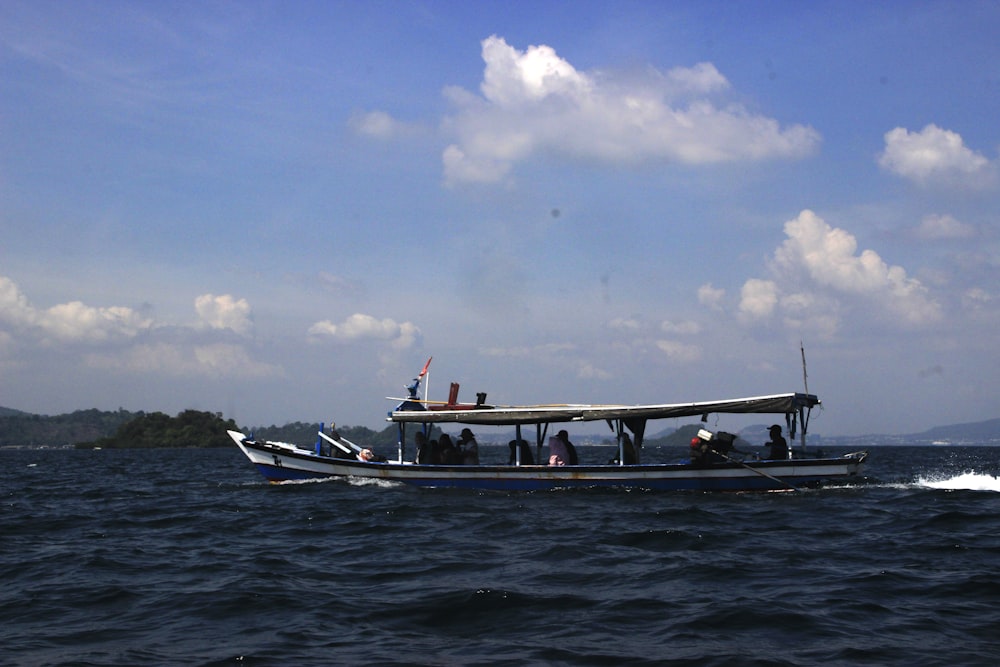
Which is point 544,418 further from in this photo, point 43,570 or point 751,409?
point 43,570

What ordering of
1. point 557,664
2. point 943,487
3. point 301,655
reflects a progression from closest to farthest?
point 557,664 → point 301,655 → point 943,487

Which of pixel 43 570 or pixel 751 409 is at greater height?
pixel 751 409

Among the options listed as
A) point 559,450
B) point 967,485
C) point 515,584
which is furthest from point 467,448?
point 967,485

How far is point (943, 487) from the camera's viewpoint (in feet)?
98.0

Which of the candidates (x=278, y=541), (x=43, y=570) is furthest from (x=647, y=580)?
(x=43, y=570)

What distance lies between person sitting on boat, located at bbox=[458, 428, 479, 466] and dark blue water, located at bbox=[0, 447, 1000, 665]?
4.65 metres

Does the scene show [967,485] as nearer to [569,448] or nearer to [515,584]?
[569,448]

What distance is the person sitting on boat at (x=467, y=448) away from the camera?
29141 mm

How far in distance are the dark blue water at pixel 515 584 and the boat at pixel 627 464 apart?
154cm

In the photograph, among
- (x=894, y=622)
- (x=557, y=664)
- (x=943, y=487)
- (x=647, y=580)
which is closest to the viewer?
(x=557, y=664)

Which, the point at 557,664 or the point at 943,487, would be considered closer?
the point at 557,664

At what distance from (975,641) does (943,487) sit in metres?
22.4

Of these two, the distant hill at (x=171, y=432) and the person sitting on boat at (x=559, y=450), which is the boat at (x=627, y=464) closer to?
the person sitting on boat at (x=559, y=450)

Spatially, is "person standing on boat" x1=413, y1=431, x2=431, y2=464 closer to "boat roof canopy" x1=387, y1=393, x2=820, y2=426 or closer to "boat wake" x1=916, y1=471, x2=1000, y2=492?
"boat roof canopy" x1=387, y1=393, x2=820, y2=426
